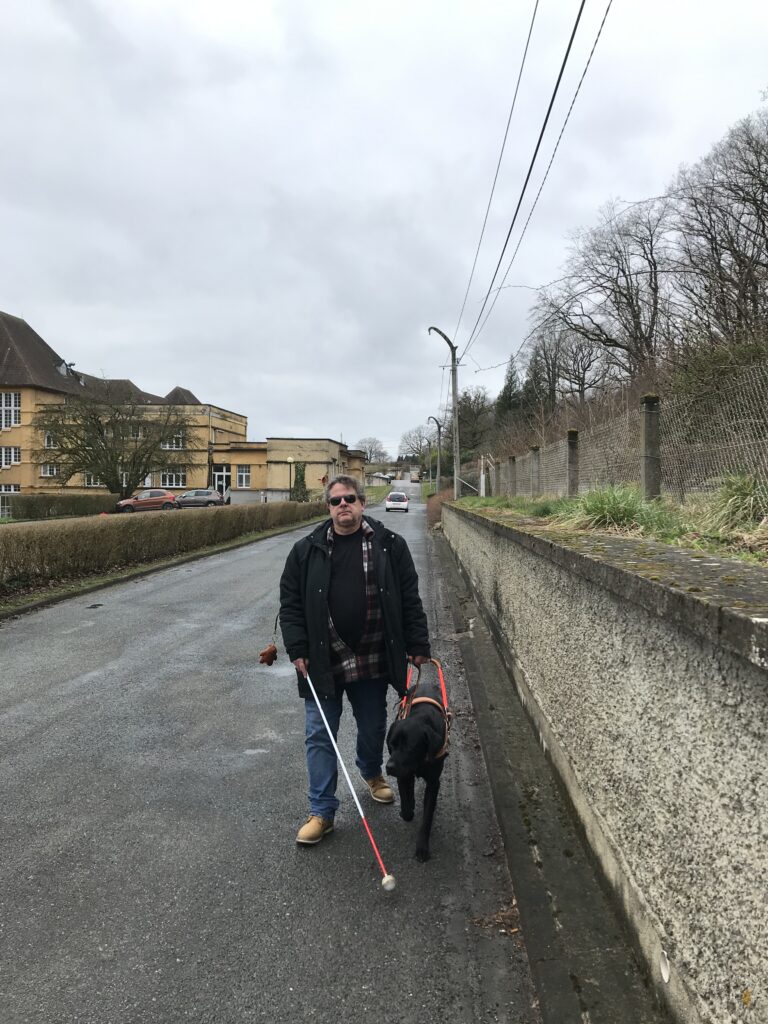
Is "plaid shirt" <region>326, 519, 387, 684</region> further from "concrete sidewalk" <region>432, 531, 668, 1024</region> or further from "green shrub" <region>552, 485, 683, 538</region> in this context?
"green shrub" <region>552, 485, 683, 538</region>

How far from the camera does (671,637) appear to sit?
7.43ft

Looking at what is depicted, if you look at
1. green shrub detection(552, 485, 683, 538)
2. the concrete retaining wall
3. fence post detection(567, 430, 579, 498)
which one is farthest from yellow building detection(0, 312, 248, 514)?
the concrete retaining wall

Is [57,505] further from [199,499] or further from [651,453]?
[651,453]

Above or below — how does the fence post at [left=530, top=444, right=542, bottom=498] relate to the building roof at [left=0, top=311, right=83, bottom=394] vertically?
below

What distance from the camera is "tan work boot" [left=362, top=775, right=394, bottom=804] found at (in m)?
4.05

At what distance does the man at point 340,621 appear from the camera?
362cm

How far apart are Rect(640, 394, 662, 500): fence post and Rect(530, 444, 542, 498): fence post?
5.99m

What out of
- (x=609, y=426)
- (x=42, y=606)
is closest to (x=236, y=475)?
(x=42, y=606)

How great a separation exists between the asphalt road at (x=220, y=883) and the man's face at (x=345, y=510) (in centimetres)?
169

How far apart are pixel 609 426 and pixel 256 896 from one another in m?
6.79

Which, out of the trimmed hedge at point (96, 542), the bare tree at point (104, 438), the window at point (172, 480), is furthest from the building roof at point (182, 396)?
the trimmed hedge at point (96, 542)

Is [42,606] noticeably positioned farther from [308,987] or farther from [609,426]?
[308,987]

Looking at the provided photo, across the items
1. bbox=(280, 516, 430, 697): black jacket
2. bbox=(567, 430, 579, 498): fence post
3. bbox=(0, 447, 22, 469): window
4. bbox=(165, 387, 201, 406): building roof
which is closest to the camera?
bbox=(280, 516, 430, 697): black jacket

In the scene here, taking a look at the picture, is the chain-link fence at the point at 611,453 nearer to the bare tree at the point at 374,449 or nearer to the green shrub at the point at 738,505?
the green shrub at the point at 738,505
